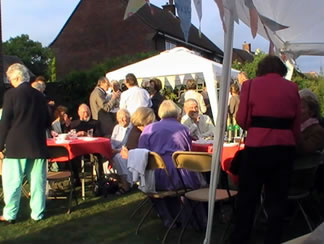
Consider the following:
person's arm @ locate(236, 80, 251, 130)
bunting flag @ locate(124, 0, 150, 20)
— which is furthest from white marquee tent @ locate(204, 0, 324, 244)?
bunting flag @ locate(124, 0, 150, 20)

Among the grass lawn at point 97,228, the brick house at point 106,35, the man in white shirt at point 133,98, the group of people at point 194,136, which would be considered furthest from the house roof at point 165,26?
the grass lawn at point 97,228

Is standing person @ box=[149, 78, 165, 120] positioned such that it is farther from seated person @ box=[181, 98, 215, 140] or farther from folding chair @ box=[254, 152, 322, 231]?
folding chair @ box=[254, 152, 322, 231]

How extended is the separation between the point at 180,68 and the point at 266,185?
7338 millimetres

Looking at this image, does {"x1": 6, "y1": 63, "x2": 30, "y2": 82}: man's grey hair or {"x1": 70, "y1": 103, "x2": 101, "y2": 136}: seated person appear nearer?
{"x1": 6, "y1": 63, "x2": 30, "y2": 82}: man's grey hair

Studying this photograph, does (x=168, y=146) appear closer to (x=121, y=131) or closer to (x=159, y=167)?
(x=159, y=167)

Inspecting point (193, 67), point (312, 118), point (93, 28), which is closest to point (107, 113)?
point (193, 67)

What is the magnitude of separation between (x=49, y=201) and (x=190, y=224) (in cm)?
236

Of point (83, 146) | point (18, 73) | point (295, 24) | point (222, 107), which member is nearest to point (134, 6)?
point (222, 107)

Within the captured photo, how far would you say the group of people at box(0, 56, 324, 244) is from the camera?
3701 mm

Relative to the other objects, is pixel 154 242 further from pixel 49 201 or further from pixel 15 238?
pixel 49 201

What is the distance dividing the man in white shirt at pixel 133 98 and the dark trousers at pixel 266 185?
4380 mm

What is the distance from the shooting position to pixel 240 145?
4719mm

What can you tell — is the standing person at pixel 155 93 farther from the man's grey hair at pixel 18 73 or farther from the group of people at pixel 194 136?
the man's grey hair at pixel 18 73

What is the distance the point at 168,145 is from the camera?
15.6ft
